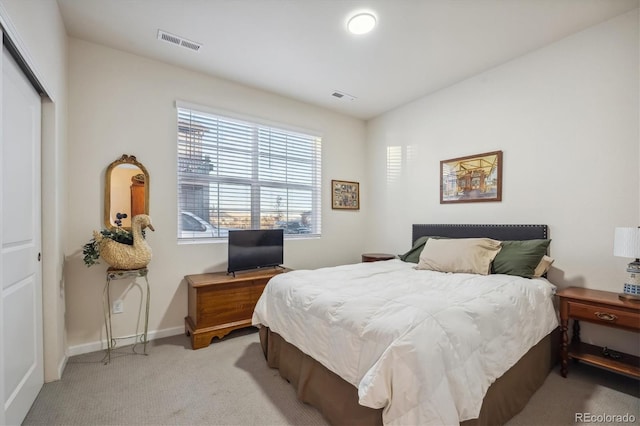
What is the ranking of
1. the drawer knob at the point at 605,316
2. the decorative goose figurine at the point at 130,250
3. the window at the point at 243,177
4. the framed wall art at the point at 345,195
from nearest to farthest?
the drawer knob at the point at 605,316
the decorative goose figurine at the point at 130,250
the window at the point at 243,177
the framed wall art at the point at 345,195

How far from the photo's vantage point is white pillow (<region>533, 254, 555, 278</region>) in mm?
2531

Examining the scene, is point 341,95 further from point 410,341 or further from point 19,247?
point 19,247

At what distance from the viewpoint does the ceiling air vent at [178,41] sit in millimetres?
2625

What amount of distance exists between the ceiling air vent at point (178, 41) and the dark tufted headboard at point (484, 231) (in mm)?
3237

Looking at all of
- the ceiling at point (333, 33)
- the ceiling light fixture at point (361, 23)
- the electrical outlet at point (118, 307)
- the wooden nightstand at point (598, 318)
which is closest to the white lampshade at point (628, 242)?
the wooden nightstand at point (598, 318)

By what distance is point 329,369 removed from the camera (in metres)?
1.67

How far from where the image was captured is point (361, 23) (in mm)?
2438

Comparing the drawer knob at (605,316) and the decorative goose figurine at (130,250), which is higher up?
the decorative goose figurine at (130,250)

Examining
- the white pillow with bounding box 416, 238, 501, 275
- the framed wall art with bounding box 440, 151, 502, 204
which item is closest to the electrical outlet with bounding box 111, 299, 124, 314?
the white pillow with bounding box 416, 238, 501, 275

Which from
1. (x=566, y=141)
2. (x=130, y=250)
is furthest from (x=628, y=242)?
(x=130, y=250)

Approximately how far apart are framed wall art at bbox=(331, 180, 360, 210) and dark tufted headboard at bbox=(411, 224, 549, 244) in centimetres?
109

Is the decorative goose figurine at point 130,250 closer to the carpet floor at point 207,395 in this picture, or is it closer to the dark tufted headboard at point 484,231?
the carpet floor at point 207,395

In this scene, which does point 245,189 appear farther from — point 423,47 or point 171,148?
point 423,47

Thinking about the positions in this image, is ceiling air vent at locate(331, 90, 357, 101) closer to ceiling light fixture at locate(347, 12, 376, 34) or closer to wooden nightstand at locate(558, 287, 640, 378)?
ceiling light fixture at locate(347, 12, 376, 34)
